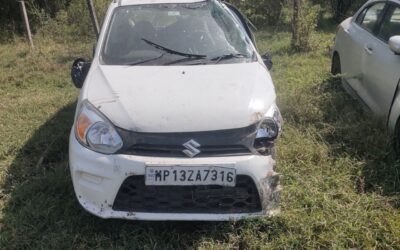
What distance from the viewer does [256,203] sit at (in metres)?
3.05

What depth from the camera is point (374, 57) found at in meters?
4.65

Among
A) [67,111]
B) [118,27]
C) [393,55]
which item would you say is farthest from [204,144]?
[67,111]

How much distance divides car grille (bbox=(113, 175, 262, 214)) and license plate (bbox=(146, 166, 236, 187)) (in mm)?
74

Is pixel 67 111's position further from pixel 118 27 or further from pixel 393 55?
pixel 393 55

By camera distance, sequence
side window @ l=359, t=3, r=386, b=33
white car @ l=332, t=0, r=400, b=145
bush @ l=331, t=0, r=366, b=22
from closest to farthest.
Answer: white car @ l=332, t=0, r=400, b=145 < side window @ l=359, t=3, r=386, b=33 < bush @ l=331, t=0, r=366, b=22

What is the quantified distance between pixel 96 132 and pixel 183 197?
0.71 meters

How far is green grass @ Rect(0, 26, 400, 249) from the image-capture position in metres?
3.13

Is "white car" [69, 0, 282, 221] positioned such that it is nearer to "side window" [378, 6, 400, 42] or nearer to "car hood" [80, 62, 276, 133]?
"car hood" [80, 62, 276, 133]

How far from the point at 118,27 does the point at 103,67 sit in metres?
0.65

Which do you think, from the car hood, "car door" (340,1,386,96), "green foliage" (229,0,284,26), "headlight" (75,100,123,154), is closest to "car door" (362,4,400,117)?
"car door" (340,1,386,96)

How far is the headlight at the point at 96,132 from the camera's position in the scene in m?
2.99

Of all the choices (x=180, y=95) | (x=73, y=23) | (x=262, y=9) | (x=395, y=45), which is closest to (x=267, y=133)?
(x=180, y=95)

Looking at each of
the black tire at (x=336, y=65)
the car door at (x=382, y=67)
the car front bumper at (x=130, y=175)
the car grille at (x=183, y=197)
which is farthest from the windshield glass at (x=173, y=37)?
the black tire at (x=336, y=65)

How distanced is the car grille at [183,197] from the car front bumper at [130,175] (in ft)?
0.10
